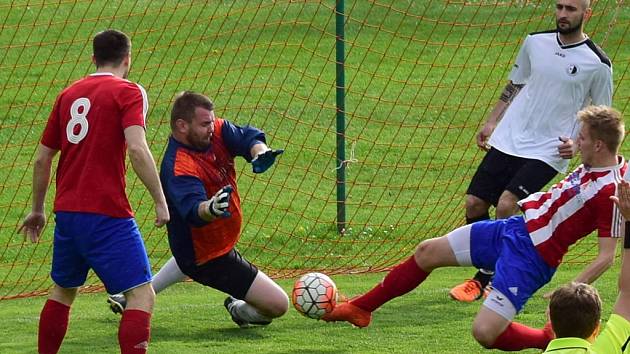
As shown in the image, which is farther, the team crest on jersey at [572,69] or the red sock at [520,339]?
the team crest on jersey at [572,69]

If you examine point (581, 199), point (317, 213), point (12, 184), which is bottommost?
point (12, 184)

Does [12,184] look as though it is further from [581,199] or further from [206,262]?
[581,199]

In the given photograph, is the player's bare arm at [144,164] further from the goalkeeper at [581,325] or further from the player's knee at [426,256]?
the goalkeeper at [581,325]

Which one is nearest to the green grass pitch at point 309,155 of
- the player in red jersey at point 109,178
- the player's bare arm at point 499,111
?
the player in red jersey at point 109,178

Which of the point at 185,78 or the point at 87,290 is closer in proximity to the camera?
the point at 87,290

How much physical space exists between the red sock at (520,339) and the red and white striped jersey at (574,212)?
1.23ft

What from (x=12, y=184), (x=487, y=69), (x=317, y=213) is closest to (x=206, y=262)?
(x=317, y=213)

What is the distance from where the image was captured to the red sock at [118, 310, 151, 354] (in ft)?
21.1

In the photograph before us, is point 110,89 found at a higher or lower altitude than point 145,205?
higher

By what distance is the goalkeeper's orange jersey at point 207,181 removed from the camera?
723cm

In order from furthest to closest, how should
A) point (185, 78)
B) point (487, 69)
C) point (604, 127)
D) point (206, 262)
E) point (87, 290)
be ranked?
point (487, 69), point (185, 78), point (87, 290), point (206, 262), point (604, 127)

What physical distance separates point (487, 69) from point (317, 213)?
18.0ft

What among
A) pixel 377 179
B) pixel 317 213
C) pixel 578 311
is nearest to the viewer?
pixel 578 311

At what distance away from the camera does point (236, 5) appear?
16.5m
